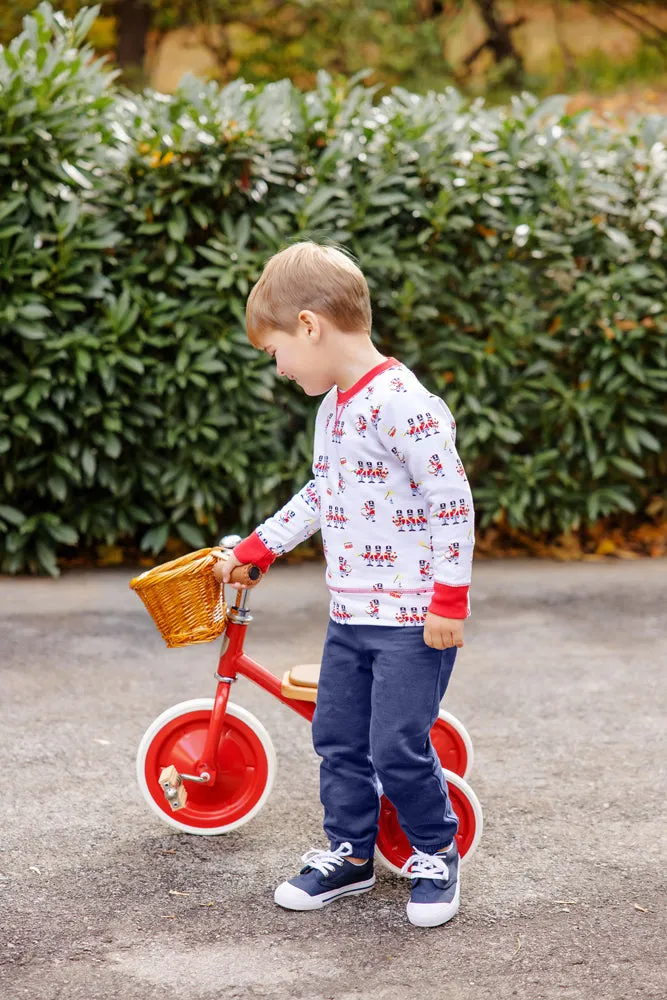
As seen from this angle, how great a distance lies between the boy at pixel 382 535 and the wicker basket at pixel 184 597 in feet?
1.05

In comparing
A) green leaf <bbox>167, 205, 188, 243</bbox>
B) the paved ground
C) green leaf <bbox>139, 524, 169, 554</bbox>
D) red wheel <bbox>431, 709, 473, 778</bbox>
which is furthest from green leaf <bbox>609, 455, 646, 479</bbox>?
red wheel <bbox>431, 709, 473, 778</bbox>

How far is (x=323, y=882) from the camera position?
111 inches

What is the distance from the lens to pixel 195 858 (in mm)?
3076

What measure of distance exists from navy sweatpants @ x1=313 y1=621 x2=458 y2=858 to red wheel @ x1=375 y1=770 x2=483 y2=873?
81 millimetres

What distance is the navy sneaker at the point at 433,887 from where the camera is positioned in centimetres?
272

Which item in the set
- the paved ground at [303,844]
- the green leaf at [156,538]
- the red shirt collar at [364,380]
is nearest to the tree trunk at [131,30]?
the green leaf at [156,538]

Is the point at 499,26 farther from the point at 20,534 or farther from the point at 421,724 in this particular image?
the point at 421,724

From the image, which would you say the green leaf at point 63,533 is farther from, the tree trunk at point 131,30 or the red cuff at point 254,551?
the tree trunk at point 131,30

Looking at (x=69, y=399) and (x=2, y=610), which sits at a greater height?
(x=69, y=399)

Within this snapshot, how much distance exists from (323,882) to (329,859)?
55mm

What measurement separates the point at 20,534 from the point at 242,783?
2879mm

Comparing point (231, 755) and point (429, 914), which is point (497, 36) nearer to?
point (231, 755)

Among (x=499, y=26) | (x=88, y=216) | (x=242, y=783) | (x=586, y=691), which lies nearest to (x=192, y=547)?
(x=88, y=216)

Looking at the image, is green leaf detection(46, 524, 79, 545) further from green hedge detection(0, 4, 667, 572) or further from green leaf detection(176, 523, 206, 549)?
green leaf detection(176, 523, 206, 549)
